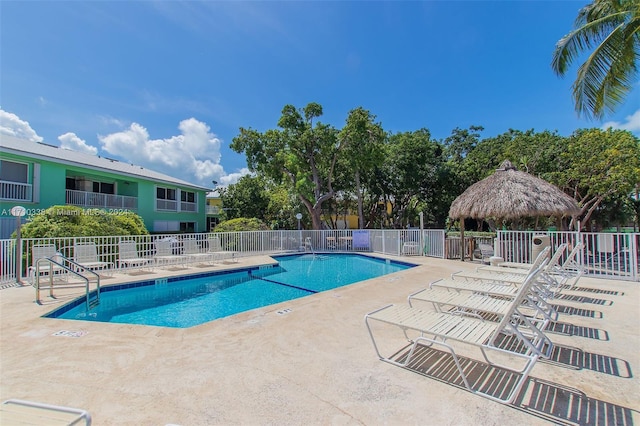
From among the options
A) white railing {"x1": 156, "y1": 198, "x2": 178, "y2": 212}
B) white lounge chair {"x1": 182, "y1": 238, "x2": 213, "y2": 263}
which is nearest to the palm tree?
white lounge chair {"x1": 182, "y1": 238, "x2": 213, "y2": 263}

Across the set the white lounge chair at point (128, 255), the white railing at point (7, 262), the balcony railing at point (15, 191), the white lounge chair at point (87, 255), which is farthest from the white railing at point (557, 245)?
the balcony railing at point (15, 191)

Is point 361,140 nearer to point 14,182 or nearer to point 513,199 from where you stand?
point 513,199

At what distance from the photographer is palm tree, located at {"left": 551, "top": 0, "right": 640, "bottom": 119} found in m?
7.71

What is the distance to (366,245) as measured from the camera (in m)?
17.5

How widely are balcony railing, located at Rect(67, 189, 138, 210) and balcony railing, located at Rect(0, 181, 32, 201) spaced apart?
1.77m

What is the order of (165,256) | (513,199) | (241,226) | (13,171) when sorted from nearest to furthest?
(165,256), (513,199), (13,171), (241,226)

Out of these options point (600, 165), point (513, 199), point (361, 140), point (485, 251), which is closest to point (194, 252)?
point (361, 140)

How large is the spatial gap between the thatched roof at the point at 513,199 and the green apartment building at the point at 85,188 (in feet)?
62.4

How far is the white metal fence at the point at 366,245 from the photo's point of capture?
315 inches

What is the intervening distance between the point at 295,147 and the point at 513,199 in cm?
1315

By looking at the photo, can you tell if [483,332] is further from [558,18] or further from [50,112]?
[50,112]

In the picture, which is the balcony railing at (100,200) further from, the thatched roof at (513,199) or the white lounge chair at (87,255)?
the thatched roof at (513,199)

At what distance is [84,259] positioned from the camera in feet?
28.8

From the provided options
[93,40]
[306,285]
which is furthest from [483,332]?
[93,40]
